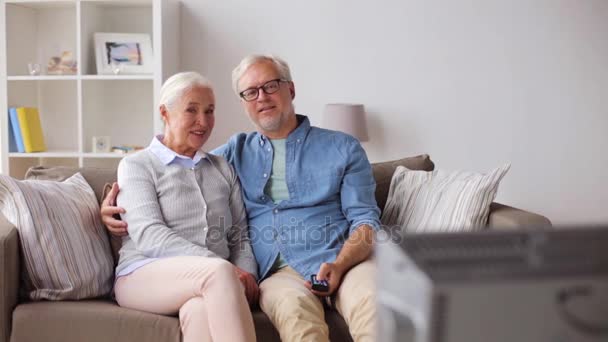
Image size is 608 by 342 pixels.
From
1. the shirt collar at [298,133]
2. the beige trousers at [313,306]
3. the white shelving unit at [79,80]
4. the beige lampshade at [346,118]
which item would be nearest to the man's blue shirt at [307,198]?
the shirt collar at [298,133]

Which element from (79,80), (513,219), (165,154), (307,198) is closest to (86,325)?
(165,154)

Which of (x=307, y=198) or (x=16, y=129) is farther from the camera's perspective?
(x=16, y=129)

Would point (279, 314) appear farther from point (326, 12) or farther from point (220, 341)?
point (326, 12)

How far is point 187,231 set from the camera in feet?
6.75

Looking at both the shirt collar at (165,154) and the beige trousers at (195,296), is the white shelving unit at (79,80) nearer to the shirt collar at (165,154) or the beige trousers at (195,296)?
the shirt collar at (165,154)

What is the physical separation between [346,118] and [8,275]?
221 cm

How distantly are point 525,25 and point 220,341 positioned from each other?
3043mm

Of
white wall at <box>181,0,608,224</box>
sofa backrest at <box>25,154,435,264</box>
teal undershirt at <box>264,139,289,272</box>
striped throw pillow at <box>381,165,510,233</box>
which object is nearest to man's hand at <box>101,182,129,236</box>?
sofa backrest at <box>25,154,435,264</box>

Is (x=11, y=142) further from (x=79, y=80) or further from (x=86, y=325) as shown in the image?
(x=86, y=325)

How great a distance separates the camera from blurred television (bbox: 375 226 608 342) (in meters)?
0.40

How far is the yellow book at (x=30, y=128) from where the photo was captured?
11.8 feet

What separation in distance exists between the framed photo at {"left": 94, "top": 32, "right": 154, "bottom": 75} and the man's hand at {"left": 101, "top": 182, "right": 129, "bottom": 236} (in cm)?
173

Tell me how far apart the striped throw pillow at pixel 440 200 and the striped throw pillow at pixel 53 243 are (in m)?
1.06

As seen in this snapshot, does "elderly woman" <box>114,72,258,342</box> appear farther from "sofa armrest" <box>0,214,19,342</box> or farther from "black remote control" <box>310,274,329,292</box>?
"sofa armrest" <box>0,214,19,342</box>
